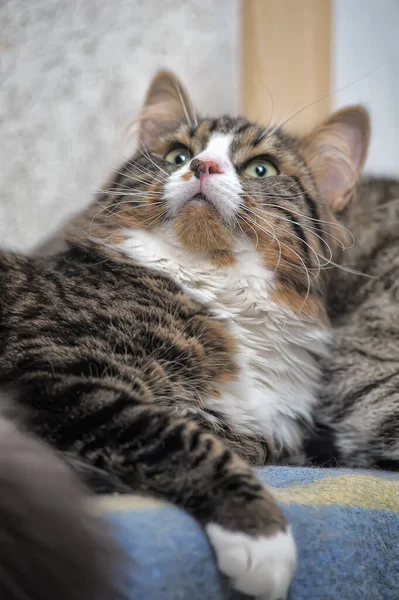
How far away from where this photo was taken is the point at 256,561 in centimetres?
71

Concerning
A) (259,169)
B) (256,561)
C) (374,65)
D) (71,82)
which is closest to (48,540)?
(256,561)

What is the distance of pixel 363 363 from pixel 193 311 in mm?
553

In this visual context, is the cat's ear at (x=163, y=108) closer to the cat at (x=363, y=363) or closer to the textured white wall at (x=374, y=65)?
the cat at (x=363, y=363)

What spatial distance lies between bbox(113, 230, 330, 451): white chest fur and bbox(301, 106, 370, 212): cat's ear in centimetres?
41

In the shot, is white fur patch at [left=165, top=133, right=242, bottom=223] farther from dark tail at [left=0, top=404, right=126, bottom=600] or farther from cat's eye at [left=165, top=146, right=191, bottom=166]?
dark tail at [left=0, top=404, right=126, bottom=600]

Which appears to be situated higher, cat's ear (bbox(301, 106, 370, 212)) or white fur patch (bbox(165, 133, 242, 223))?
cat's ear (bbox(301, 106, 370, 212))

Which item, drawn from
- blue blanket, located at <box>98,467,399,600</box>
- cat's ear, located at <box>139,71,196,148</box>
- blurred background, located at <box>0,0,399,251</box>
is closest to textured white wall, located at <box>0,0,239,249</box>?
blurred background, located at <box>0,0,399,251</box>

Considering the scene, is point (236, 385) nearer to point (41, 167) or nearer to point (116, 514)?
point (116, 514)

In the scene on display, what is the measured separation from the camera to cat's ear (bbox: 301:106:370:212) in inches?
61.2

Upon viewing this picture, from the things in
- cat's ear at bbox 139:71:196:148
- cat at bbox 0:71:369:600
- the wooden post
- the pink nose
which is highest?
the wooden post

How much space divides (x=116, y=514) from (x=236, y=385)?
57 cm

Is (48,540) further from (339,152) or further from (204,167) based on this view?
(339,152)

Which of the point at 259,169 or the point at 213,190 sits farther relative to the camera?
the point at 259,169

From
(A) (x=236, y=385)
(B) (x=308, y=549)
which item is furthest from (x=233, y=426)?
(B) (x=308, y=549)
